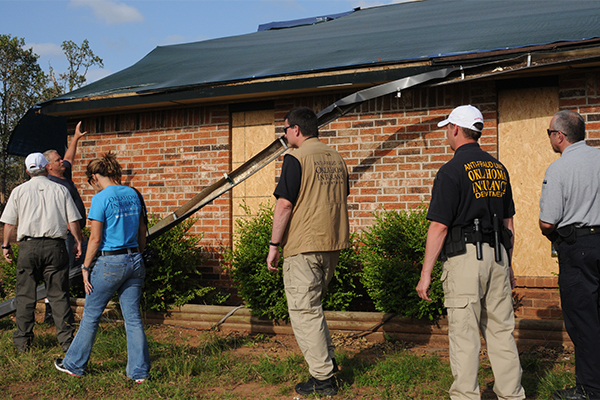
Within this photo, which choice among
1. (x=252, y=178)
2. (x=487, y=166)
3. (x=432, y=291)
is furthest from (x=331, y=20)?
(x=487, y=166)

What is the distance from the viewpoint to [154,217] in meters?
7.19

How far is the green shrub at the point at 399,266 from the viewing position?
17.0 ft

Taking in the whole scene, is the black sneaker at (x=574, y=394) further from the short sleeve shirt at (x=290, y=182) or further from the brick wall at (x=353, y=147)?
the short sleeve shirt at (x=290, y=182)

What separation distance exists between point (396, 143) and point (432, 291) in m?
1.91

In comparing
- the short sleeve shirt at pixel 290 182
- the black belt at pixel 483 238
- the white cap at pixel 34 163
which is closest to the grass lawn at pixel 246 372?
the black belt at pixel 483 238

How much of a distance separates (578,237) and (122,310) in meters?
3.56

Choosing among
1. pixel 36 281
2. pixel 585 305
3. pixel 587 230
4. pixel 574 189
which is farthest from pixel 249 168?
pixel 585 305

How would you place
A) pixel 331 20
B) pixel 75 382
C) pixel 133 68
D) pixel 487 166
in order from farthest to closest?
pixel 331 20
pixel 133 68
pixel 75 382
pixel 487 166

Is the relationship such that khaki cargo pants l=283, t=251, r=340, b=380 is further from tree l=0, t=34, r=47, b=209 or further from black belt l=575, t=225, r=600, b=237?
tree l=0, t=34, r=47, b=209

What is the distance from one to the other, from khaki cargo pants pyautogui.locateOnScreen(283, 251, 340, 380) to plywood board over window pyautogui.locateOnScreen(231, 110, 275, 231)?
2.92 metres

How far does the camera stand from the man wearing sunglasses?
12.8ft

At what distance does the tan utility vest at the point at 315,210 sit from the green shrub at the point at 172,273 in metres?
2.80

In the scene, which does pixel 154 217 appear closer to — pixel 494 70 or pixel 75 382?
pixel 75 382

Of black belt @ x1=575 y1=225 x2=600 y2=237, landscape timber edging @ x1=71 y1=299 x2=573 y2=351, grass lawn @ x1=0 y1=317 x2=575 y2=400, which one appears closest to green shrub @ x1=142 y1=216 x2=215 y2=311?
landscape timber edging @ x1=71 y1=299 x2=573 y2=351
